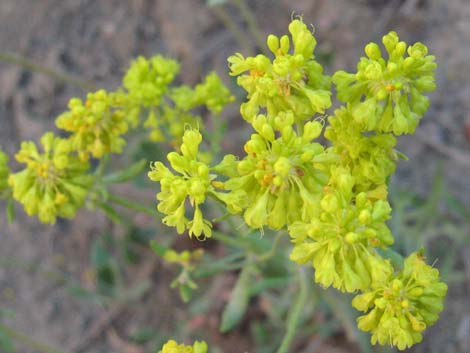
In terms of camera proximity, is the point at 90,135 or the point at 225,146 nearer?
the point at 90,135

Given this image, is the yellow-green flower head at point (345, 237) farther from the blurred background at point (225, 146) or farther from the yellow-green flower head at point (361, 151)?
the blurred background at point (225, 146)

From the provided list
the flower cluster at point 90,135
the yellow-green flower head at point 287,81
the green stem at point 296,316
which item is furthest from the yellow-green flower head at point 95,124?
the green stem at point 296,316

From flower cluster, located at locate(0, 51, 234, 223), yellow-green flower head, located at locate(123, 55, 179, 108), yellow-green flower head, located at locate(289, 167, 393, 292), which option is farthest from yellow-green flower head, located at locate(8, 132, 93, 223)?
yellow-green flower head, located at locate(289, 167, 393, 292)

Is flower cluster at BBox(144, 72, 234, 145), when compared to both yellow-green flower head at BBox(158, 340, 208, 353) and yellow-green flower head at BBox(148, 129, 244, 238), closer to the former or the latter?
yellow-green flower head at BBox(148, 129, 244, 238)

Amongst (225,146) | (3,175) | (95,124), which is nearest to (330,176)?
(95,124)

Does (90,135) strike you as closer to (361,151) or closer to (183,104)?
(183,104)

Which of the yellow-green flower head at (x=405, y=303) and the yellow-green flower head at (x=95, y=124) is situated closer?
the yellow-green flower head at (x=405, y=303)
